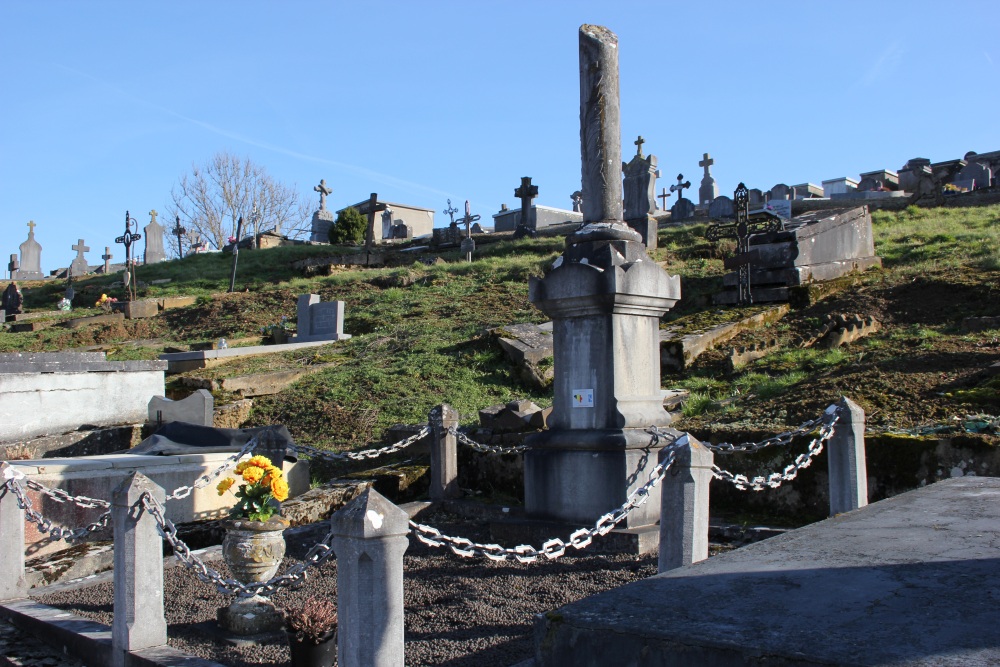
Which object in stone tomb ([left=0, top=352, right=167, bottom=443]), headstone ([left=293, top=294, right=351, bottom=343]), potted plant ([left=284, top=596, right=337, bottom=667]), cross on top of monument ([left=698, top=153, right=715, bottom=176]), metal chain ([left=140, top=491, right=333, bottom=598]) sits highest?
cross on top of monument ([left=698, top=153, right=715, bottom=176])

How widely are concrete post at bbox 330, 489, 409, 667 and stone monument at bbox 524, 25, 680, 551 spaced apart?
A: 9.98 feet

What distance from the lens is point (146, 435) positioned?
10953 mm

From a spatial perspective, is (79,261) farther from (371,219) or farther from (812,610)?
(812,610)

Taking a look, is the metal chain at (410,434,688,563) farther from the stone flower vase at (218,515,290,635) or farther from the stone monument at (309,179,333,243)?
the stone monument at (309,179,333,243)

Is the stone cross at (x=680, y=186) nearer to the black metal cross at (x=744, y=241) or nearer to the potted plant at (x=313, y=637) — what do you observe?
the black metal cross at (x=744, y=241)

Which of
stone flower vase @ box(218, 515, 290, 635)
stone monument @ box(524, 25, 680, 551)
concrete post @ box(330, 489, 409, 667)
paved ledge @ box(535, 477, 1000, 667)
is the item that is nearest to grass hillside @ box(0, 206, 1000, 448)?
stone monument @ box(524, 25, 680, 551)

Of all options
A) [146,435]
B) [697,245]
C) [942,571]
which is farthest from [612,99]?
[697,245]

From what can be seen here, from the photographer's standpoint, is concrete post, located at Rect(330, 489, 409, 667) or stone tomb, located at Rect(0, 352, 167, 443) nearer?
concrete post, located at Rect(330, 489, 409, 667)

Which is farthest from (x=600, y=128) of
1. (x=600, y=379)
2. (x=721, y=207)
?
(x=721, y=207)

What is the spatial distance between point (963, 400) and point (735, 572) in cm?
581

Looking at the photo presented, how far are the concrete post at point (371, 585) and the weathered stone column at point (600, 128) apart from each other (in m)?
4.33

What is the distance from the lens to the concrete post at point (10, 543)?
230 inches

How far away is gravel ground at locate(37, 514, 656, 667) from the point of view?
171 inches

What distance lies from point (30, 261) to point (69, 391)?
4169cm
